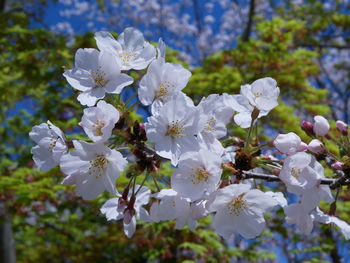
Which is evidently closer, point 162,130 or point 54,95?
point 162,130

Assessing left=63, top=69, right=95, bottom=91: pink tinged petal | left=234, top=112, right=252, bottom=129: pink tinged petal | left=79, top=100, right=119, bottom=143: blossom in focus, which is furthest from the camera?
left=234, top=112, right=252, bottom=129: pink tinged petal

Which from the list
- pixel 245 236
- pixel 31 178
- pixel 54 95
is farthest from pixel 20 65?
pixel 245 236

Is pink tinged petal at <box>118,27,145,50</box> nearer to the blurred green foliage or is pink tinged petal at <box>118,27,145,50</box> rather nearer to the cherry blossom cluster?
the cherry blossom cluster

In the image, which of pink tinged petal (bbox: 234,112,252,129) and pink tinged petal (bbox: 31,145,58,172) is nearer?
pink tinged petal (bbox: 31,145,58,172)

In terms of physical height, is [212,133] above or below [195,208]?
above

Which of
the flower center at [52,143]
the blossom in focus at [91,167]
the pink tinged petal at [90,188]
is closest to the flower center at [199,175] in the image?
the blossom in focus at [91,167]

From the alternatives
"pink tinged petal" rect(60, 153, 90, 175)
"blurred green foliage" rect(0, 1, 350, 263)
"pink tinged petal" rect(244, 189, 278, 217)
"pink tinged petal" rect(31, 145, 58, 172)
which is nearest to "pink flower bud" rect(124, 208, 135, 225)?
"pink tinged petal" rect(60, 153, 90, 175)

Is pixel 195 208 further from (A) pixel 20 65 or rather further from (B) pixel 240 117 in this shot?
(A) pixel 20 65
